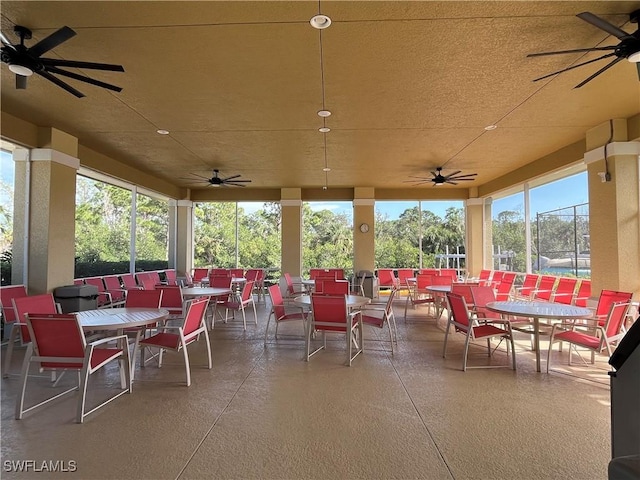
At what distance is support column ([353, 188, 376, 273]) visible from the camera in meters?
10.6

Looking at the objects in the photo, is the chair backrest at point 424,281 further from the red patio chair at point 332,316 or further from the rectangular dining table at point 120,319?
the rectangular dining table at point 120,319

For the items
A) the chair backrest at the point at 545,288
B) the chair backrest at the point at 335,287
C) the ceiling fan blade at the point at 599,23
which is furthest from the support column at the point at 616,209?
the chair backrest at the point at 335,287

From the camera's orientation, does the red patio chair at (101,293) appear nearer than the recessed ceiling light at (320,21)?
No

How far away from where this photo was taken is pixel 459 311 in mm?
4293

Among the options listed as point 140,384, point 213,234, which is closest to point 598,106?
point 140,384

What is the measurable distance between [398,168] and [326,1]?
5.82 metres

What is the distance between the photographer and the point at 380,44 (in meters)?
3.31

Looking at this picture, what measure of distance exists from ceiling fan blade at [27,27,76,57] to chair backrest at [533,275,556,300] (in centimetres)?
740

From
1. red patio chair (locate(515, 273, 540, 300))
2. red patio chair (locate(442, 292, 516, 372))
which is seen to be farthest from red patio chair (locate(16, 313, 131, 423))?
red patio chair (locate(515, 273, 540, 300))

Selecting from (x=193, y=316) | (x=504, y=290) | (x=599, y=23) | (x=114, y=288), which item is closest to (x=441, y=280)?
(x=504, y=290)

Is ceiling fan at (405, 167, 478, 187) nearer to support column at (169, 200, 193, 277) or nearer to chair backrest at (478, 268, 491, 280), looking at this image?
chair backrest at (478, 268, 491, 280)

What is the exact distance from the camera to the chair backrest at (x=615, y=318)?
3748 mm

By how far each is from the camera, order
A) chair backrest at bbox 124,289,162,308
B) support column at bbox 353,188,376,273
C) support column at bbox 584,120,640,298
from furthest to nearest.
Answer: support column at bbox 353,188,376,273 → support column at bbox 584,120,640,298 → chair backrest at bbox 124,289,162,308

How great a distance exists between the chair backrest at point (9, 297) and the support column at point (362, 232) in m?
7.53
